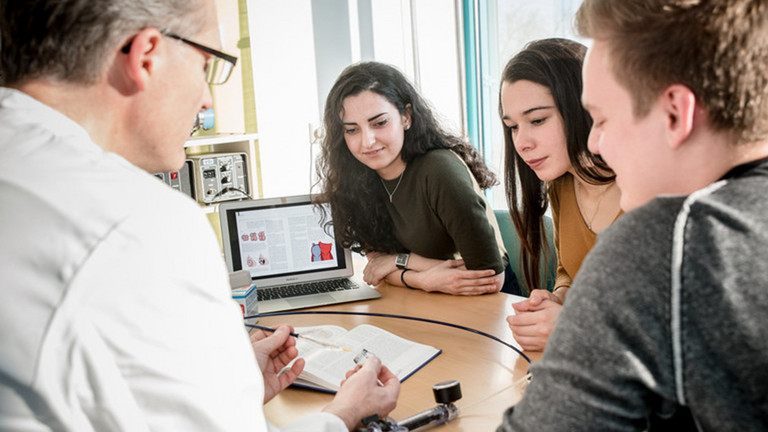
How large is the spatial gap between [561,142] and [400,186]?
70 centimetres

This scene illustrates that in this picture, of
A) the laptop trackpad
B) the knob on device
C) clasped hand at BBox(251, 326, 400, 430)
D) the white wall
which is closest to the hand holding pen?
clasped hand at BBox(251, 326, 400, 430)

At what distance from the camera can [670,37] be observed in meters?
0.62

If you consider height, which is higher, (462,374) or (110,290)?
(110,290)

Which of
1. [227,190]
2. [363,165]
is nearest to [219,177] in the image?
[227,190]

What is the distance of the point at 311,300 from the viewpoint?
6.20 feet

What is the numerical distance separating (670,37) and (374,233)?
165 cm

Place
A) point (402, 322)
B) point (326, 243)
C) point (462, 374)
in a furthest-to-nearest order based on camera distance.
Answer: point (326, 243) → point (402, 322) → point (462, 374)

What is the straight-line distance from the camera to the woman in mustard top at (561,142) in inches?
64.9

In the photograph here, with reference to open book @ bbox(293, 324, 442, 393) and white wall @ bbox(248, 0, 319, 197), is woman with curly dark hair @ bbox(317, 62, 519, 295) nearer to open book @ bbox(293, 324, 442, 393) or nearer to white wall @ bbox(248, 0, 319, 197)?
open book @ bbox(293, 324, 442, 393)

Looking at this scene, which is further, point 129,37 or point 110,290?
point 129,37

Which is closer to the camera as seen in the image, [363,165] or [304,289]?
[304,289]

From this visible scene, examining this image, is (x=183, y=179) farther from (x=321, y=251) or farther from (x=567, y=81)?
(x=567, y=81)

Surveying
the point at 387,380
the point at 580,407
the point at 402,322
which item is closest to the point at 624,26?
the point at 580,407

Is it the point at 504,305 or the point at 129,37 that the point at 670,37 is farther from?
the point at 504,305
